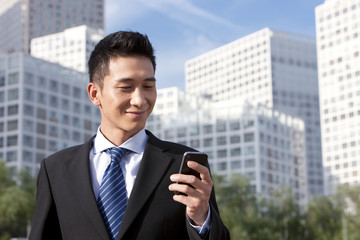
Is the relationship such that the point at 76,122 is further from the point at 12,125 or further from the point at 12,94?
the point at 12,94

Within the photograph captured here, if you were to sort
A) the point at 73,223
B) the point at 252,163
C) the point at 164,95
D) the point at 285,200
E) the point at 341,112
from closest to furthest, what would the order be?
the point at 73,223
the point at 285,200
the point at 252,163
the point at 164,95
the point at 341,112

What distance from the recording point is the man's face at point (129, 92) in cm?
355

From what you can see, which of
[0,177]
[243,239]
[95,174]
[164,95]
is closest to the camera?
[95,174]

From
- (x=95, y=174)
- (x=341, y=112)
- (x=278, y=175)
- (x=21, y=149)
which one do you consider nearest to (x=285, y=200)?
(x=21, y=149)

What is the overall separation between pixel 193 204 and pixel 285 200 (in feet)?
251

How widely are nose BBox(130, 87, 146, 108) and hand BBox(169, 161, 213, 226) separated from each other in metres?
0.51

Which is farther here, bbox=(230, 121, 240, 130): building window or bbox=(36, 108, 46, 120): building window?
bbox=(230, 121, 240, 130): building window

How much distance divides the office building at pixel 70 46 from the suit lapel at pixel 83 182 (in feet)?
565

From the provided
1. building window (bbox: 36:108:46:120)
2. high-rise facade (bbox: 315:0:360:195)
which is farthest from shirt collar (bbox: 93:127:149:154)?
high-rise facade (bbox: 315:0:360:195)

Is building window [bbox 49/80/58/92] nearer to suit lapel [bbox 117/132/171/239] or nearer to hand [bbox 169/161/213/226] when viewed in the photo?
suit lapel [bbox 117/132/171/239]

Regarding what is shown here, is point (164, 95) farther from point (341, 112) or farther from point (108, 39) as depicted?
point (108, 39)

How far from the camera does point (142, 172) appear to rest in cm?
352

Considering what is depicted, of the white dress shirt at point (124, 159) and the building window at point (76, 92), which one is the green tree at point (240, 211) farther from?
the white dress shirt at point (124, 159)

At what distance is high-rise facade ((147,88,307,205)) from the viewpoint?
13150 cm
